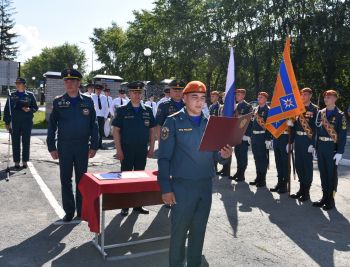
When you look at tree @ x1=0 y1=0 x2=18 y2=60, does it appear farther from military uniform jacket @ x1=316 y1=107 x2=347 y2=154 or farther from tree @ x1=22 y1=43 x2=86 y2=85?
military uniform jacket @ x1=316 y1=107 x2=347 y2=154

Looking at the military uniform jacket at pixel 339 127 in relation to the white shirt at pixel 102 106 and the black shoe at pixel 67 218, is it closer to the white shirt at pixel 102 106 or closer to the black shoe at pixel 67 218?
the black shoe at pixel 67 218

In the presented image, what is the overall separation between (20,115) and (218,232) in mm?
6325

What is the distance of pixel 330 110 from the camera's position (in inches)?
283

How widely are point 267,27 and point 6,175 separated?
30.7 metres

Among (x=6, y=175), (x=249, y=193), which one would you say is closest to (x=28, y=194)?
(x=6, y=175)

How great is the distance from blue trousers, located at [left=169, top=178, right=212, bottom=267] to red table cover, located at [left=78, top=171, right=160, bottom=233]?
1054 millimetres

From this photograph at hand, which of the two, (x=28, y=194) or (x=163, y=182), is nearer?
(x=163, y=182)

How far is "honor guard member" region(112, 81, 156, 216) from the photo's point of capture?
20.9ft

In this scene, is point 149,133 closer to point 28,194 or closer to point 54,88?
point 28,194

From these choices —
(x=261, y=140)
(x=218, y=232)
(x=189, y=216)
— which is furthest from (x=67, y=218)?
(x=261, y=140)

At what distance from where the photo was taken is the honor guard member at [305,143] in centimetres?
775

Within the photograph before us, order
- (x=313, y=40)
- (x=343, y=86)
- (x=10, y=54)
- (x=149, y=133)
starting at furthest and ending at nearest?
(x=10, y=54) < (x=343, y=86) < (x=313, y=40) < (x=149, y=133)

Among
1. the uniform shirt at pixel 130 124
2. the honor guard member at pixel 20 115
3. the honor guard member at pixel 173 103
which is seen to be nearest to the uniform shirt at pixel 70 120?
the uniform shirt at pixel 130 124

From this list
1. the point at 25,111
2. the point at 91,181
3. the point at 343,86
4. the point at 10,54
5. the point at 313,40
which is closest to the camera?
the point at 91,181
